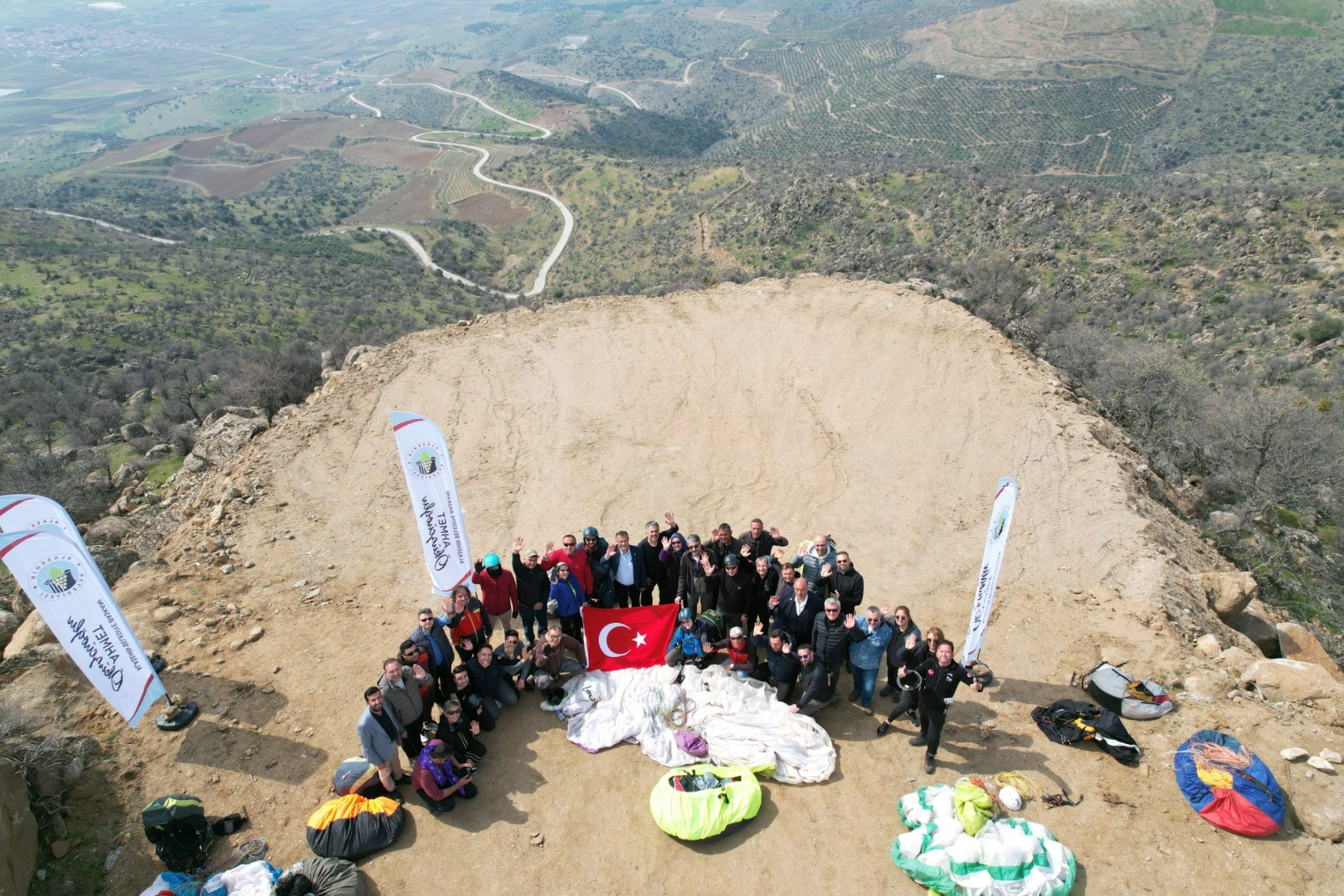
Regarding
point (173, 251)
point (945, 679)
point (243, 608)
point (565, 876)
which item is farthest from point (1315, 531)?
point (173, 251)

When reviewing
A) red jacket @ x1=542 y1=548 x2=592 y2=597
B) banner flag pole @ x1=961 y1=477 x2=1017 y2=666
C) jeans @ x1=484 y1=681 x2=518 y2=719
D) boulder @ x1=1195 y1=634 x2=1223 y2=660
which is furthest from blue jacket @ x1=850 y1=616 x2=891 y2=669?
boulder @ x1=1195 y1=634 x2=1223 y2=660

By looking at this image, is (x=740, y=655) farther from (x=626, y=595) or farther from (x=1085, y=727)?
(x=1085, y=727)

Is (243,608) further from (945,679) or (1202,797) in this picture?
(1202,797)

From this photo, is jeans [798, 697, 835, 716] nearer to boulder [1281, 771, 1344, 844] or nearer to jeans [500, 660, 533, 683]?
jeans [500, 660, 533, 683]

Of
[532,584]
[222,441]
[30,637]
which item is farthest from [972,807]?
[222,441]

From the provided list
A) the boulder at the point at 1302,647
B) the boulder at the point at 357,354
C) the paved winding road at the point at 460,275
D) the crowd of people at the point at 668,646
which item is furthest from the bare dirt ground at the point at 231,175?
the boulder at the point at 1302,647
